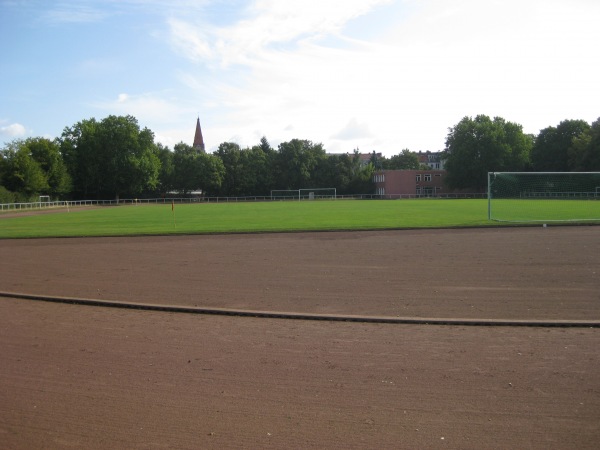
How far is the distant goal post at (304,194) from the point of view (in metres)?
102

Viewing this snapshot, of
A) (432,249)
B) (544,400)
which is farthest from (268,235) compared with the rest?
(544,400)

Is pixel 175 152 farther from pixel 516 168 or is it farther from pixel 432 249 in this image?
pixel 432 249

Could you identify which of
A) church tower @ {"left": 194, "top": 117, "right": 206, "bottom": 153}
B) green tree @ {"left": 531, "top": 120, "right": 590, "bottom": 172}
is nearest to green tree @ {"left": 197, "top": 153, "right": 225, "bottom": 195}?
green tree @ {"left": 531, "top": 120, "right": 590, "bottom": 172}

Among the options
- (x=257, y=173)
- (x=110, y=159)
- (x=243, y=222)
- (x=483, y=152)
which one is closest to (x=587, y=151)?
(x=483, y=152)

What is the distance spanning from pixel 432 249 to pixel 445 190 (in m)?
92.5

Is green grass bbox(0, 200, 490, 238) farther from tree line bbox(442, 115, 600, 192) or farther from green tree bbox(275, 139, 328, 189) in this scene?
green tree bbox(275, 139, 328, 189)

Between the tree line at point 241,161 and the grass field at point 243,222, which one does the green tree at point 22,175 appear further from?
the grass field at point 243,222

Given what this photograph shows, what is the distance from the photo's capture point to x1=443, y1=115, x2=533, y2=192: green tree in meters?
97.4

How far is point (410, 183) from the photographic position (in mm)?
105688

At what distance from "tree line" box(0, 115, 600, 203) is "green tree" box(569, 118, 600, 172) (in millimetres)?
150

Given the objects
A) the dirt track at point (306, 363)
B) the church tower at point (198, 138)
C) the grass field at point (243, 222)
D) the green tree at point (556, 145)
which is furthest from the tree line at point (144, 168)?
the dirt track at point (306, 363)

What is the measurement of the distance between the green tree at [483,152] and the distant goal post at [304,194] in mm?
22600

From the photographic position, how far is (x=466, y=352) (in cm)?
668

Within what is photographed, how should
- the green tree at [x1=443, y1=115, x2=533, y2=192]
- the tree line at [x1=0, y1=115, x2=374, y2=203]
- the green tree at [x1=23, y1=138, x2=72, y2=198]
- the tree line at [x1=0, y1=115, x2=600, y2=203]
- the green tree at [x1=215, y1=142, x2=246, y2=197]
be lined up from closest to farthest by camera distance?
the tree line at [x1=0, y1=115, x2=374, y2=203] < the green tree at [x1=23, y1=138, x2=72, y2=198] < the tree line at [x1=0, y1=115, x2=600, y2=203] < the green tree at [x1=443, y1=115, x2=533, y2=192] < the green tree at [x1=215, y1=142, x2=246, y2=197]
